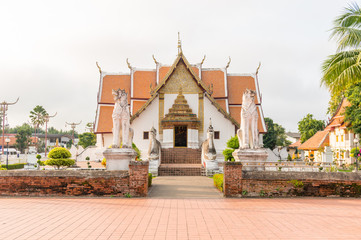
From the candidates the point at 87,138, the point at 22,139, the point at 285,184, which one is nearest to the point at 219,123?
the point at 285,184

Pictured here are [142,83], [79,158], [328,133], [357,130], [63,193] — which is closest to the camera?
[63,193]

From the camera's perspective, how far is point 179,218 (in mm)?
7023

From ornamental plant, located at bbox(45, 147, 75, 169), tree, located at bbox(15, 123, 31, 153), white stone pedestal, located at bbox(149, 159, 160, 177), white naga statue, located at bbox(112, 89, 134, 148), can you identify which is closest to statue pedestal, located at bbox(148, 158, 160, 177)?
white stone pedestal, located at bbox(149, 159, 160, 177)

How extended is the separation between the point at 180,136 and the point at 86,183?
1487cm

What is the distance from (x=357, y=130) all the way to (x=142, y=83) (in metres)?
16.1

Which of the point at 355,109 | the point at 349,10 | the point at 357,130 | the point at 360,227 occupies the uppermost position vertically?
the point at 349,10

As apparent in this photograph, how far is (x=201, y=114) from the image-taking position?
24.8m

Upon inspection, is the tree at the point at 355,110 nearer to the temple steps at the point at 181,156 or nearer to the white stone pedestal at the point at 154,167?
the temple steps at the point at 181,156

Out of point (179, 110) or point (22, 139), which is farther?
point (22, 139)

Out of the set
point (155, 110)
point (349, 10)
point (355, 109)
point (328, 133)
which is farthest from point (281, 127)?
point (349, 10)

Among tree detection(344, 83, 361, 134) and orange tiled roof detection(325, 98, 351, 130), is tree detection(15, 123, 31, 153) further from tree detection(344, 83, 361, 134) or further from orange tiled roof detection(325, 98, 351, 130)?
tree detection(344, 83, 361, 134)

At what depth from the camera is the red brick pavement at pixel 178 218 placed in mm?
5789

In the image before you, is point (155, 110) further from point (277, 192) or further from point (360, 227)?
point (360, 227)

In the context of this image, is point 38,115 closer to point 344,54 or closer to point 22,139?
point 22,139
